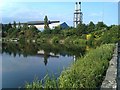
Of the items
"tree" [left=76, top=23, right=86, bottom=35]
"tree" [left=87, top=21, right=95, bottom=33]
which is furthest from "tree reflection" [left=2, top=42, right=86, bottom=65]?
"tree" [left=87, top=21, right=95, bottom=33]

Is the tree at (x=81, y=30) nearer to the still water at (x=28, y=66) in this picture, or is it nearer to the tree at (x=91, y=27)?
the tree at (x=91, y=27)

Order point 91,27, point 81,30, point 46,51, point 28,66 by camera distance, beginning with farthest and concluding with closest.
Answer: point 91,27
point 81,30
point 46,51
point 28,66

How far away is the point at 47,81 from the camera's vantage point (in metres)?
5.43

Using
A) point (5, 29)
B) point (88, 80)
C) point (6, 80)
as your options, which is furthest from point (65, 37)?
point (88, 80)

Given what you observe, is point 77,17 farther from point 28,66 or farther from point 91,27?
point 28,66

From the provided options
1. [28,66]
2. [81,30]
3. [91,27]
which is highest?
[91,27]

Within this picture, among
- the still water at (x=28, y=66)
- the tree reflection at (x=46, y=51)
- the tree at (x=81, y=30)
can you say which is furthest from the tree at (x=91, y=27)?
the still water at (x=28, y=66)

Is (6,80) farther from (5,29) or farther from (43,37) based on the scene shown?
(5,29)

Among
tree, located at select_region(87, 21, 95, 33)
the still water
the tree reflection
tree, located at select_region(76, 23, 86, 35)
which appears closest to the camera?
the still water

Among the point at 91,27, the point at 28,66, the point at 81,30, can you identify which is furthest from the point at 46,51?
the point at 91,27

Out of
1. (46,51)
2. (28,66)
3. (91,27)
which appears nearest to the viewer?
(28,66)

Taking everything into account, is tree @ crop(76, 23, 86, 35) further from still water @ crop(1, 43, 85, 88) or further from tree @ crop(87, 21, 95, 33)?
still water @ crop(1, 43, 85, 88)

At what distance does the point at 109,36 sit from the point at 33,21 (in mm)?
54620

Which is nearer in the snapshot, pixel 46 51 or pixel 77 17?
pixel 46 51
